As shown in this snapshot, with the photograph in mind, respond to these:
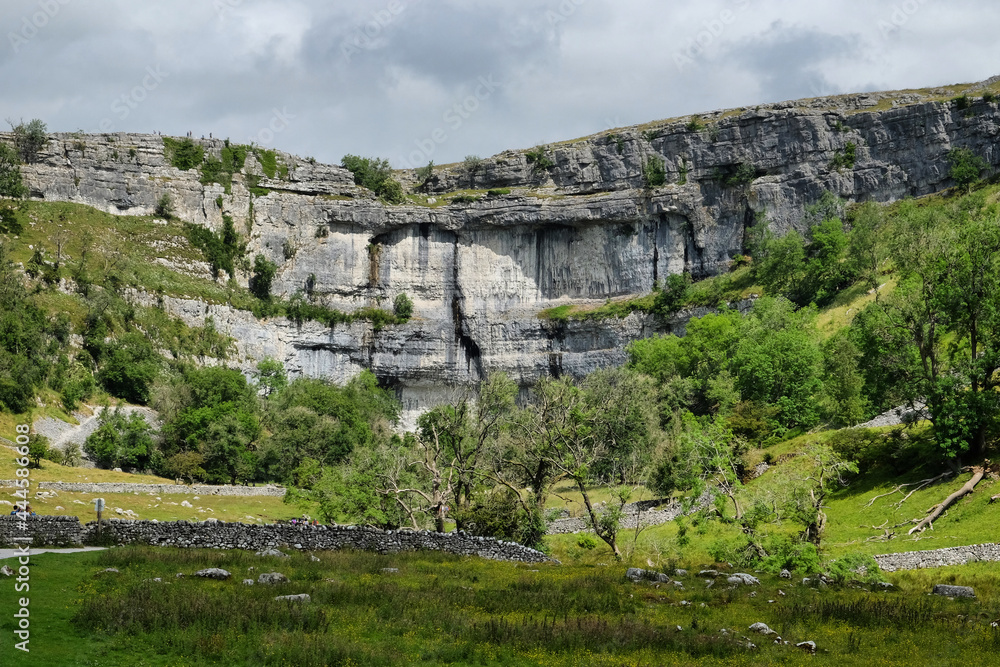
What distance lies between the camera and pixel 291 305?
10569cm

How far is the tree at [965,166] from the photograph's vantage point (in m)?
97.1

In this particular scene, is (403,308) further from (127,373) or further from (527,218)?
(127,373)

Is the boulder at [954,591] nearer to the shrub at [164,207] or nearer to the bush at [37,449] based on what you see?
the bush at [37,449]

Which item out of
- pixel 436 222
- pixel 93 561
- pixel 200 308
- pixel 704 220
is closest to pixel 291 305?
pixel 200 308

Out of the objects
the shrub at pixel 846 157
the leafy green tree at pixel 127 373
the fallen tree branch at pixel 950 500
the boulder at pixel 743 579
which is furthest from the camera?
the shrub at pixel 846 157

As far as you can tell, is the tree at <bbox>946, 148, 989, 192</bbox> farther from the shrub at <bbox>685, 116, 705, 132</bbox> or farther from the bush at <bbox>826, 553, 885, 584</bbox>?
the bush at <bbox>826, 553, 885, 584</bbox>

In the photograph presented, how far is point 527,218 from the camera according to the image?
111 meters

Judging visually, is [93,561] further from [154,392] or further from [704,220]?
[704,220]

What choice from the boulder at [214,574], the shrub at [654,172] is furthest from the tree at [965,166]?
the boulder at [214,574]

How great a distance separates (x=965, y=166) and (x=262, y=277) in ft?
253

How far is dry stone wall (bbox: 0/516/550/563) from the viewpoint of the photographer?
86.2ft

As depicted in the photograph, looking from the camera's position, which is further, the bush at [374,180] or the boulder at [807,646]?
the bush at [374,180]

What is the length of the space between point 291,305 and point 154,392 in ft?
95.2

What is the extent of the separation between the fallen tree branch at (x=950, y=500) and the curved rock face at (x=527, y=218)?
6590cm
